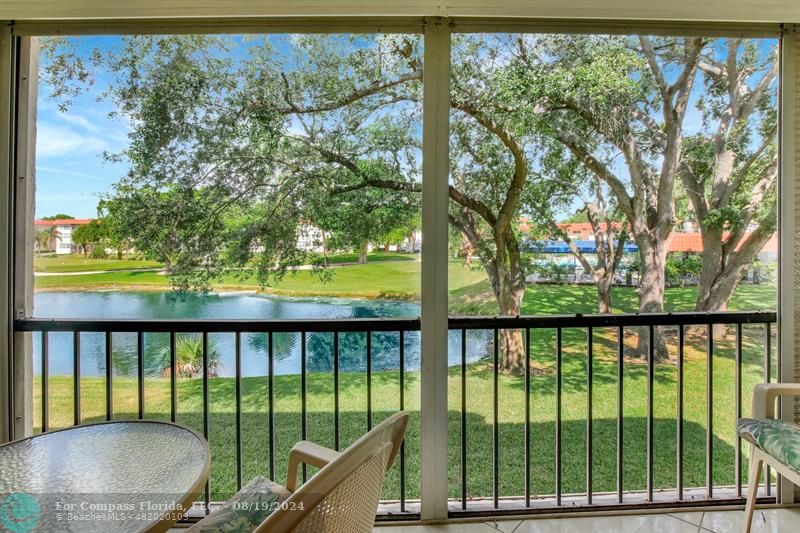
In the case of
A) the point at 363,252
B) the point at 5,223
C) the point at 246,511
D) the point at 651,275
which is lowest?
the point at 246,511

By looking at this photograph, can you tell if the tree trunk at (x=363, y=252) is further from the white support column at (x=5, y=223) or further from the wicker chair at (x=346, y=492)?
the white support column at (x=5, y=223)

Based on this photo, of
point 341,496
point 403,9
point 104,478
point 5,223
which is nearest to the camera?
point 341,496

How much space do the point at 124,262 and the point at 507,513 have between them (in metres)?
2.42

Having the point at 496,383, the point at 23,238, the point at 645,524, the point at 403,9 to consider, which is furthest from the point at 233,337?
the point at 645,524

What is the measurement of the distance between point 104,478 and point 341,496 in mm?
793

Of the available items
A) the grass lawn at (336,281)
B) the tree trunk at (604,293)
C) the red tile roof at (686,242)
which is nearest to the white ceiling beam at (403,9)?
the red tile roof at (686,242)

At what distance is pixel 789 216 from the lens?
68.2 inches

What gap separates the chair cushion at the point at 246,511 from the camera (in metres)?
1.00

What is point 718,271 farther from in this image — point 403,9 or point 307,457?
point 307,457

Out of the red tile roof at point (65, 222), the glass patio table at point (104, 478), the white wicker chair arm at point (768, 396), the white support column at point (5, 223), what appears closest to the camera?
the glass patio table at point (104, 478)

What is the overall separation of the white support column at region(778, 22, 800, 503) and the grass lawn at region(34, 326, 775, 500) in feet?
0.71

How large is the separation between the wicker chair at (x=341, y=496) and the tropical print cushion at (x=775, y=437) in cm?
159

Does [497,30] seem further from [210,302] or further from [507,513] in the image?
[507,513]

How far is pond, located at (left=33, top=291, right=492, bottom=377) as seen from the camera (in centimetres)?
188
